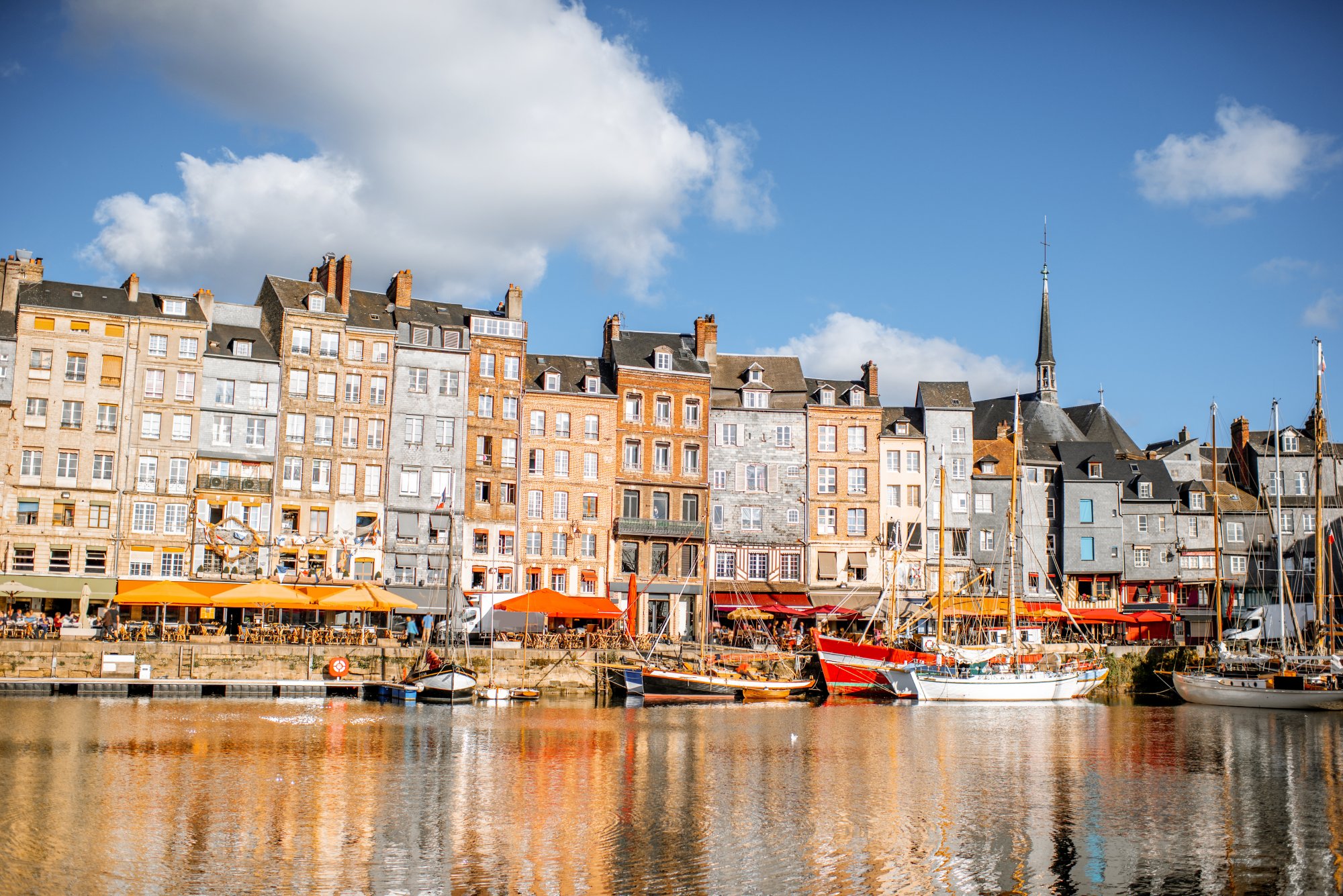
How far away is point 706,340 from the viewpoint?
77.4m

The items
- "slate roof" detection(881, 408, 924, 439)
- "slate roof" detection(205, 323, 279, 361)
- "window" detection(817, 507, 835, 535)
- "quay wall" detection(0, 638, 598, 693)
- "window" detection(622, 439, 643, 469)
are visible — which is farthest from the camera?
"slate roof" detection(881, 408, 924, 439)

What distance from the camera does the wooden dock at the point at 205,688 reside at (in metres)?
49.4

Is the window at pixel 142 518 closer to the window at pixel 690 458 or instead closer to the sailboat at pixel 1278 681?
the window at pixel 690 458

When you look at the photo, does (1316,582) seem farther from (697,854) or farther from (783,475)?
(697,854)

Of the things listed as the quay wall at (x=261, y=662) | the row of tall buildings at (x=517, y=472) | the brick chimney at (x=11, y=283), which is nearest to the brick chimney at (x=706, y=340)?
the row of tall buildings at (x=517, y=472)

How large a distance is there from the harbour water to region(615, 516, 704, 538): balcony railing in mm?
24170

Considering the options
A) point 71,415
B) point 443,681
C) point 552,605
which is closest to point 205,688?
point 443,681

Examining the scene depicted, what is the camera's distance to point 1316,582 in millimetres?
63812

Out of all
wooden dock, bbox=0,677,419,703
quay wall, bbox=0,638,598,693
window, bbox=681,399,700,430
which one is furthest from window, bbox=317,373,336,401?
window, bbox=681,399,700,430

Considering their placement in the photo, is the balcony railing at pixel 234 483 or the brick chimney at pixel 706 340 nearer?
the balcony railing at pixel 234 483

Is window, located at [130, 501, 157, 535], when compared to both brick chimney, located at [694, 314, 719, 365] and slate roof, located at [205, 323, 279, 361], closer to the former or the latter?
slate roof, located at [205, 323, 279, 361]

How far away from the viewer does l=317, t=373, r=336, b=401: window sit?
6656 cm

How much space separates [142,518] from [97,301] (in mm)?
11388

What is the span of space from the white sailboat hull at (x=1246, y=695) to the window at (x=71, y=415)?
5595 cm
